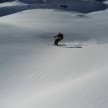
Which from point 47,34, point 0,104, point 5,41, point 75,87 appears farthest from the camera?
point 47,34

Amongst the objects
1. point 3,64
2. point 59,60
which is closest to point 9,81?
point 3,64

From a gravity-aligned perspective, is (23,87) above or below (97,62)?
below

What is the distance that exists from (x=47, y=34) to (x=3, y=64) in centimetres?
912

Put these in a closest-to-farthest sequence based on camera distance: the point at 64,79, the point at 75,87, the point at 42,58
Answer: the point at 75,87, the point at 64,79, the point at 42,58

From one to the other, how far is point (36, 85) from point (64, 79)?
3.11 ft

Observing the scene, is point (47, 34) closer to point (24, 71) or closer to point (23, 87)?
point (24, 71)

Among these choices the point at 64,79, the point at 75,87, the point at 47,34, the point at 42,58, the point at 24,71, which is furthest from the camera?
the point at 47,34

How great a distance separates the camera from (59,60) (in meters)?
12.3

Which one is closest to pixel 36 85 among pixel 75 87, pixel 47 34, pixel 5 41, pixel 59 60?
pixel 75 87

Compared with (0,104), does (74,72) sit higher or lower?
higher

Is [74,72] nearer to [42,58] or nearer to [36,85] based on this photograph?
[36,85]

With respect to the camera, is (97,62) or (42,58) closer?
(97,62)

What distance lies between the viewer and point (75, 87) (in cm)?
683

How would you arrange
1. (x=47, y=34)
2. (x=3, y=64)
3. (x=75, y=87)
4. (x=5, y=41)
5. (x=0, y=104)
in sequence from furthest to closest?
1. (x=47, y=34)
2. (x=5, y=41)
3. (x=3, y=64)
4. (x=0, y=104)
5. (x=75, y=87)
